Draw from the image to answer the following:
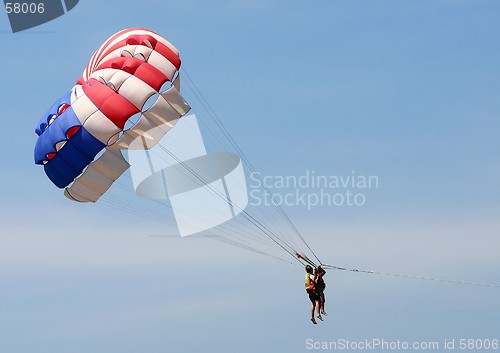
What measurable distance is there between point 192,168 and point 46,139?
17.6ft

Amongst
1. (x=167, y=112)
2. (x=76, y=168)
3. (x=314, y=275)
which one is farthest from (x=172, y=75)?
(x=314, y=275)

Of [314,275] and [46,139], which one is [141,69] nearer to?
[46,139]

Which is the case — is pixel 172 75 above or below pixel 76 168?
above

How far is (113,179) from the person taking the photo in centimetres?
3762

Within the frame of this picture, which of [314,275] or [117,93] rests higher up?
[117,93]

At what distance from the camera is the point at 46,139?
3647 centimetres

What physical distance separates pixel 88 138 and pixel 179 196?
4.85 m

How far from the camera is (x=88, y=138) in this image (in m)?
36.2

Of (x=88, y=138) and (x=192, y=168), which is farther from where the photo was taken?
(x=192, y=168)

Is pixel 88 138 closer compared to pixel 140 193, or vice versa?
pixel 88 138

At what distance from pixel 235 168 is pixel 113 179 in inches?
Answer: 180

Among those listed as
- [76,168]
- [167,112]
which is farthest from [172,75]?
[76,168]

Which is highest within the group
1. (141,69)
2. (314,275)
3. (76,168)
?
(141,69)

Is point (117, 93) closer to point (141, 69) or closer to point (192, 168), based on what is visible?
point (141, 69)
